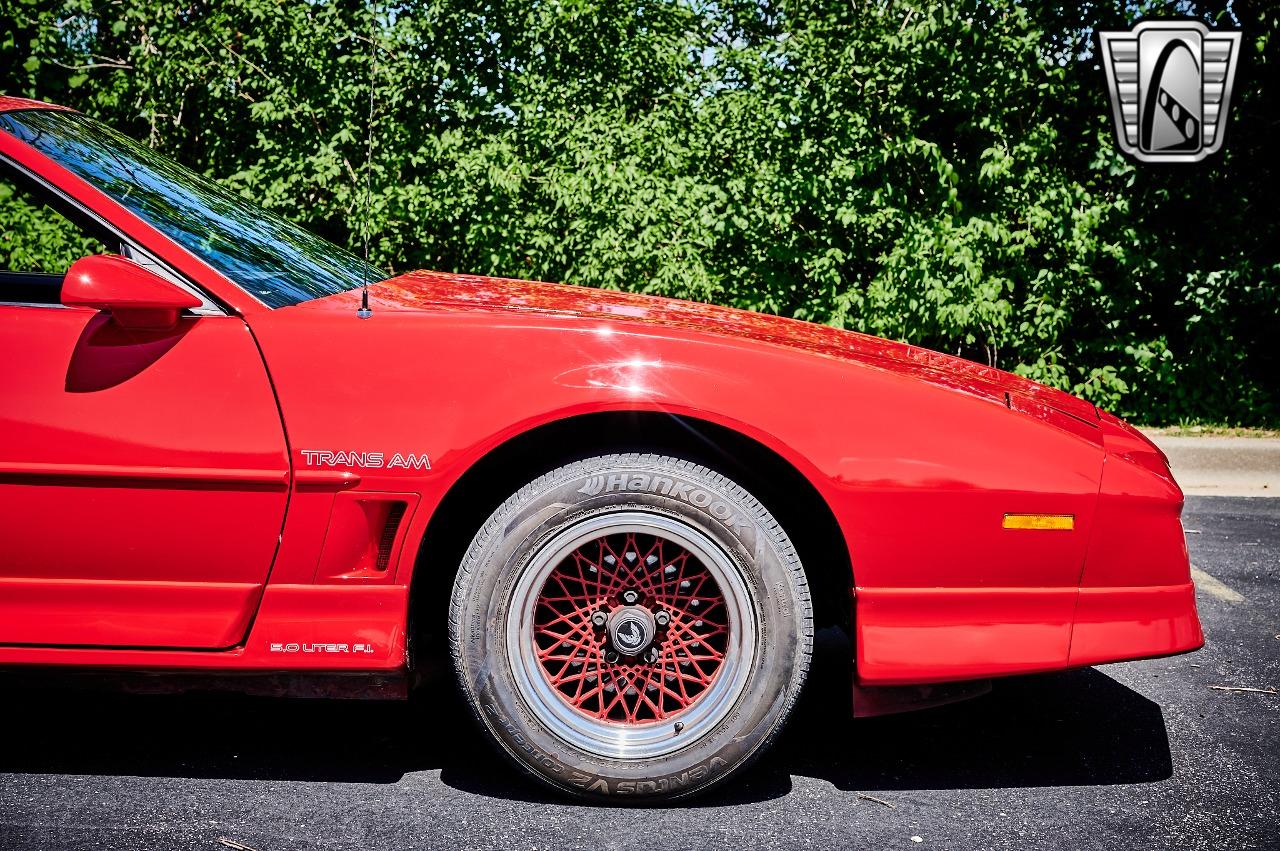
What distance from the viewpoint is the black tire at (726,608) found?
2320 millimetres

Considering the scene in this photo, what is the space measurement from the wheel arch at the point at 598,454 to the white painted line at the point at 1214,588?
222 centimetres

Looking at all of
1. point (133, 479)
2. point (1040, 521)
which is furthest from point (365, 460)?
point (1040, 521)

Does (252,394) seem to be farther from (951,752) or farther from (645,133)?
(645,133)

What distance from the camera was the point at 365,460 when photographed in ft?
7.52

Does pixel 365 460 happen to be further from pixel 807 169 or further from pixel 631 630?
pixel 807 169

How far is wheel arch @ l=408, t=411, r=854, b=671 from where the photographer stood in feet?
7.89

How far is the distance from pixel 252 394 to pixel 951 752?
1.86 meters

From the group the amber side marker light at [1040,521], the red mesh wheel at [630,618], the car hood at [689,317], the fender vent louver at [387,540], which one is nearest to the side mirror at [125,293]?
the car hood at [689,317]

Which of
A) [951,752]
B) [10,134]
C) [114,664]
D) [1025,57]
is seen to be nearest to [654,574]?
[951,752]

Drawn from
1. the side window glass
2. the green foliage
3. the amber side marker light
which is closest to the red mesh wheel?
the amber side marker light

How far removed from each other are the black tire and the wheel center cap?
0.59 ft

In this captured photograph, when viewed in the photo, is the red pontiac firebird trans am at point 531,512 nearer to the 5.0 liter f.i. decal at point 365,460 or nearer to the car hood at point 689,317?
the 5.0 liter f.i. decal at point 365,460

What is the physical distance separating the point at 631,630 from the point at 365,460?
2.22 ft

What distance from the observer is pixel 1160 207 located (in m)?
7.10
